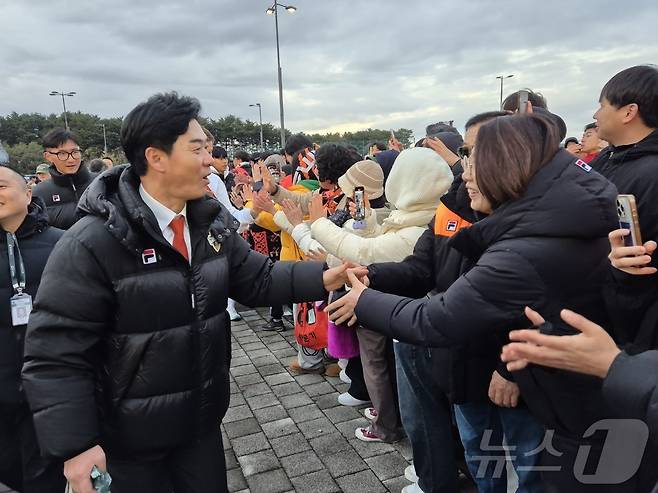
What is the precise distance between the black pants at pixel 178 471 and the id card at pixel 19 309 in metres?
0.97

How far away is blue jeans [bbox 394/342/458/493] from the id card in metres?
2.08

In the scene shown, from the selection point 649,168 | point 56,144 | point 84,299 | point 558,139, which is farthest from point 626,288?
point 56,144

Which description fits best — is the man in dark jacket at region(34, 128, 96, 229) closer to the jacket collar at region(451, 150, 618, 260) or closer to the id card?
the id card

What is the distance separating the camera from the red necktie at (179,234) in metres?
2.04

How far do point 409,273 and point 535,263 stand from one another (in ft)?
3.41

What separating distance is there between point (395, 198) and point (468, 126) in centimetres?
62

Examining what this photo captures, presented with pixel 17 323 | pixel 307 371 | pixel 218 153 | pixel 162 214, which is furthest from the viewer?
pixel 218 153

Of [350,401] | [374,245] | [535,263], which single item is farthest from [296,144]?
[535,263]

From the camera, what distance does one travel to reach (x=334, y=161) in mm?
4207

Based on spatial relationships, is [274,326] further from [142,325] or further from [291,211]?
[142,325]

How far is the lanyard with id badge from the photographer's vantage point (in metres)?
2.44

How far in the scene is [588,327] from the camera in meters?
1.24

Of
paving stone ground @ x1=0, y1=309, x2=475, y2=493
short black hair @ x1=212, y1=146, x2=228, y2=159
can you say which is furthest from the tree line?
paving stone ground @ x1=0, y1=309, x2=475, y2=493

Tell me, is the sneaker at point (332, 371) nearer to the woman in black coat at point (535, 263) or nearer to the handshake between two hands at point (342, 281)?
the handshake between two hands at point (342, 281)
